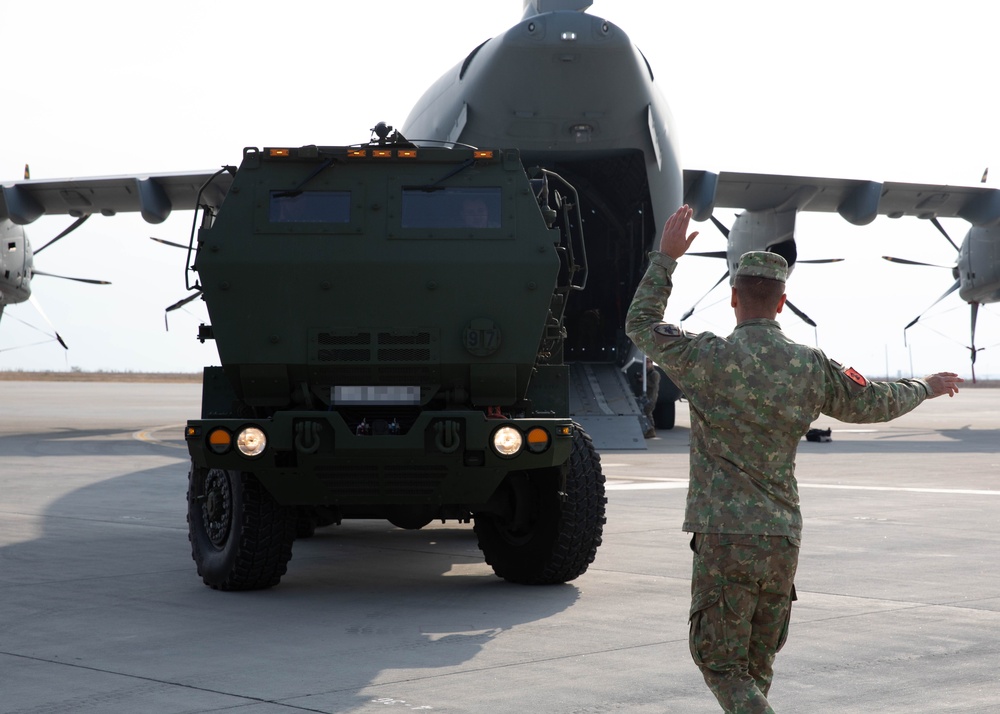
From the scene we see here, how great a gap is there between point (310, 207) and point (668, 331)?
3.79 metres

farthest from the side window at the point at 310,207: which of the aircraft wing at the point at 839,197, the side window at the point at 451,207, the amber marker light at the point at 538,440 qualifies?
the aircraft wing at the point at 839,197

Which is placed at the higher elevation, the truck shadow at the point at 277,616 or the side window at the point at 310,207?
the side window at the point at 310,207

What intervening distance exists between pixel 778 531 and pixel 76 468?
12778 millimetres

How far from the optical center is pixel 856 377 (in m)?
3.71

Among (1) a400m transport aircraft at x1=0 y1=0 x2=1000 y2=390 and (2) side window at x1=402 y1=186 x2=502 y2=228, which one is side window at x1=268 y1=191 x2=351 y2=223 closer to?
(2) side window at x1=402 y1=186 x2=502 y2=228

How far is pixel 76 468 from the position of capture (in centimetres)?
1477

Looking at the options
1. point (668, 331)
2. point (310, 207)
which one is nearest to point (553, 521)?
point (310, 207)

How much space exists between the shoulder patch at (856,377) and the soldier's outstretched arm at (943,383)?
0.23 meters

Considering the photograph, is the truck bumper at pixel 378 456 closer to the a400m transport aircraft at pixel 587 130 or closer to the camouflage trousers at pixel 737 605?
the camouflage trousers at pixel 737 605

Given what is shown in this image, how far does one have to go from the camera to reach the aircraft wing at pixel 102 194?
67.9 feet

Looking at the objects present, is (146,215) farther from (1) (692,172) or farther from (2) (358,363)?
(2) (358,363)

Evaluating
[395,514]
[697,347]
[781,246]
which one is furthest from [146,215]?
[697,347]

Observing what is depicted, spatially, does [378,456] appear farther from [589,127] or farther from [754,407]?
[589,127]

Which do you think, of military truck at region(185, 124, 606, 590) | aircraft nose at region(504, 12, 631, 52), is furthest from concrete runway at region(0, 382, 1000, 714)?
aircraft nose at region(504, 12, 631, 52)
